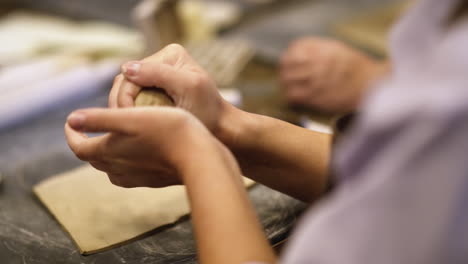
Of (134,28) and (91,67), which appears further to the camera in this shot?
(134,28)

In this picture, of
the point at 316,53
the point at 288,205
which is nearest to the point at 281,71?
the point at 316,53

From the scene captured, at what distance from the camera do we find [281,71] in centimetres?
211

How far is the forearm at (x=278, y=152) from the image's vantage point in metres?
1.16

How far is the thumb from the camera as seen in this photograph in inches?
42.8

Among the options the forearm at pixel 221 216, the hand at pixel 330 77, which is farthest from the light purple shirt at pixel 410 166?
the hand at pixel 330 77

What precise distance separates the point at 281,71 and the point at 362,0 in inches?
44.3

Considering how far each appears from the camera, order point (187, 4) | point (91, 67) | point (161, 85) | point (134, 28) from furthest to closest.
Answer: point (134, 28)
point (187, 4)
point (91, 67)
point (161, 85)

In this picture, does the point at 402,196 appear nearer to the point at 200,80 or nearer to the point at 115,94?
the point at 200,80

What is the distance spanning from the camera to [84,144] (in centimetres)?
102

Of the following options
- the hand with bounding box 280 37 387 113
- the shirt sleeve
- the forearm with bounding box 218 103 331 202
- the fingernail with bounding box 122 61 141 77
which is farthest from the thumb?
the hand with bounding box 280 37 387 113

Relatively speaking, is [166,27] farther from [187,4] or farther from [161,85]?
[161,85]

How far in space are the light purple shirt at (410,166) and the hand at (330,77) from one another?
51.7 inches

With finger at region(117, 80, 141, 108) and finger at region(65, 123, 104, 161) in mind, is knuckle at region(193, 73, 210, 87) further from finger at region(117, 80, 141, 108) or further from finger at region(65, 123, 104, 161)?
finger at region(65, 123, 104, 161)

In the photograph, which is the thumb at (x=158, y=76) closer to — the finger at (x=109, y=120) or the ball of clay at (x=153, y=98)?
the ball of clay at (x=153, y=98)
